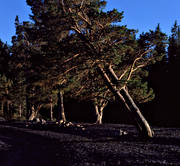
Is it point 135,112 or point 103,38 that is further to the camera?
point 135,112

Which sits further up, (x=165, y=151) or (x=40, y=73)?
(x=40, y=73)

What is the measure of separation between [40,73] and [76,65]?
224cm

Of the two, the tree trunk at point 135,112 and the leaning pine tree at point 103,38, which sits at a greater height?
the leaning pine tree at point 103,38

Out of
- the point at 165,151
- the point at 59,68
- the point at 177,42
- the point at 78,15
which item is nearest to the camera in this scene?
the point at 165,151

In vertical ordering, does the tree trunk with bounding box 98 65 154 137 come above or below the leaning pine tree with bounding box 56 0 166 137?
below

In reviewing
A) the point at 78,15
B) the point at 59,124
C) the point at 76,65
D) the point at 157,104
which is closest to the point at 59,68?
the point at 76,65

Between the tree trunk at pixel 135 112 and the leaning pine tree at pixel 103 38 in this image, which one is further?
the tree trunk at pixel 135 112

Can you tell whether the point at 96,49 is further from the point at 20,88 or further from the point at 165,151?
the point at 20,88

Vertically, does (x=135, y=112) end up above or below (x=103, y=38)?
below

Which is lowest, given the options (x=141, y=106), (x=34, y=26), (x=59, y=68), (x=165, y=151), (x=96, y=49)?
(x=165, y=151)

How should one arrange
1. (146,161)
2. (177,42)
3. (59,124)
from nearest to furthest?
(146,161) < (59,124) < (177,42)

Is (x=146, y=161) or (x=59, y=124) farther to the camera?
(x=59, y=124)

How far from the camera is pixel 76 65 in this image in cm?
1176

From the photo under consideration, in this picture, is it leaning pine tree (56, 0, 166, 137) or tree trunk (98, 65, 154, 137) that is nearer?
leaning pine tree (56, 0, 166, 137)
